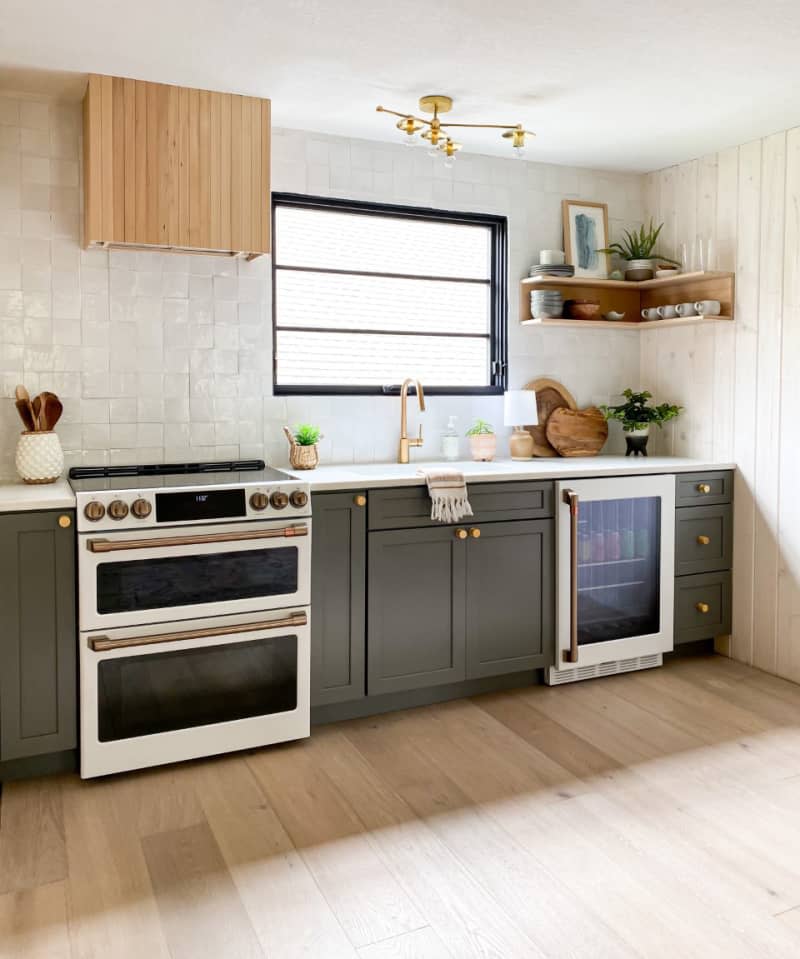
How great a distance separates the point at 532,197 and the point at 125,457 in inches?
92.5

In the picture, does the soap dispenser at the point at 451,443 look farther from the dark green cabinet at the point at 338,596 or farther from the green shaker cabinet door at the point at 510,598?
the dark green cabinet at the point at 338,596

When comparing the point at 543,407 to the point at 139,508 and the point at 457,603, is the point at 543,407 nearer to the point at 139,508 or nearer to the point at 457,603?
the point at 457,603

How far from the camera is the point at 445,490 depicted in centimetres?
327

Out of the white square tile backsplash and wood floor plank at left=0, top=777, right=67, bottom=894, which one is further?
the white square tile backsplash

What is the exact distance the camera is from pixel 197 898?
2.13 metres

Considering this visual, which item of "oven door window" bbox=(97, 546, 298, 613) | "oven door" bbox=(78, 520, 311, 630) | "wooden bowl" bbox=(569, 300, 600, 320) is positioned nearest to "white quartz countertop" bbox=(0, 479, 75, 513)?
"oven door" bbox=(78, 520, 311, 630)

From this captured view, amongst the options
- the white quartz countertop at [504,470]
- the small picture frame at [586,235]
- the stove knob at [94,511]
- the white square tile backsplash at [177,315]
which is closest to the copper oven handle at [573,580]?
the white quartz countertop at [504,470]

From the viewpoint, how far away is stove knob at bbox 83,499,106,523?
105 inches

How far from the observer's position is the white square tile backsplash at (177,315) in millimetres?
3217

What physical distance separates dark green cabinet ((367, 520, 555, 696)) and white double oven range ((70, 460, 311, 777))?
0.35 metres

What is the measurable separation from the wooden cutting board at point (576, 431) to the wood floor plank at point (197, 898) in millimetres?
2535

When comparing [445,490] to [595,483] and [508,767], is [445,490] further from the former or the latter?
[508,767]

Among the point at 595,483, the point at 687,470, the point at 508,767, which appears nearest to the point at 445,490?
the point at 595,483

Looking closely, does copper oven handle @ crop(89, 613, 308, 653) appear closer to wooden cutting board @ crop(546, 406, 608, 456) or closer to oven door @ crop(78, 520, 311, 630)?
oven door @ crop(78, 520, 311, 630)
